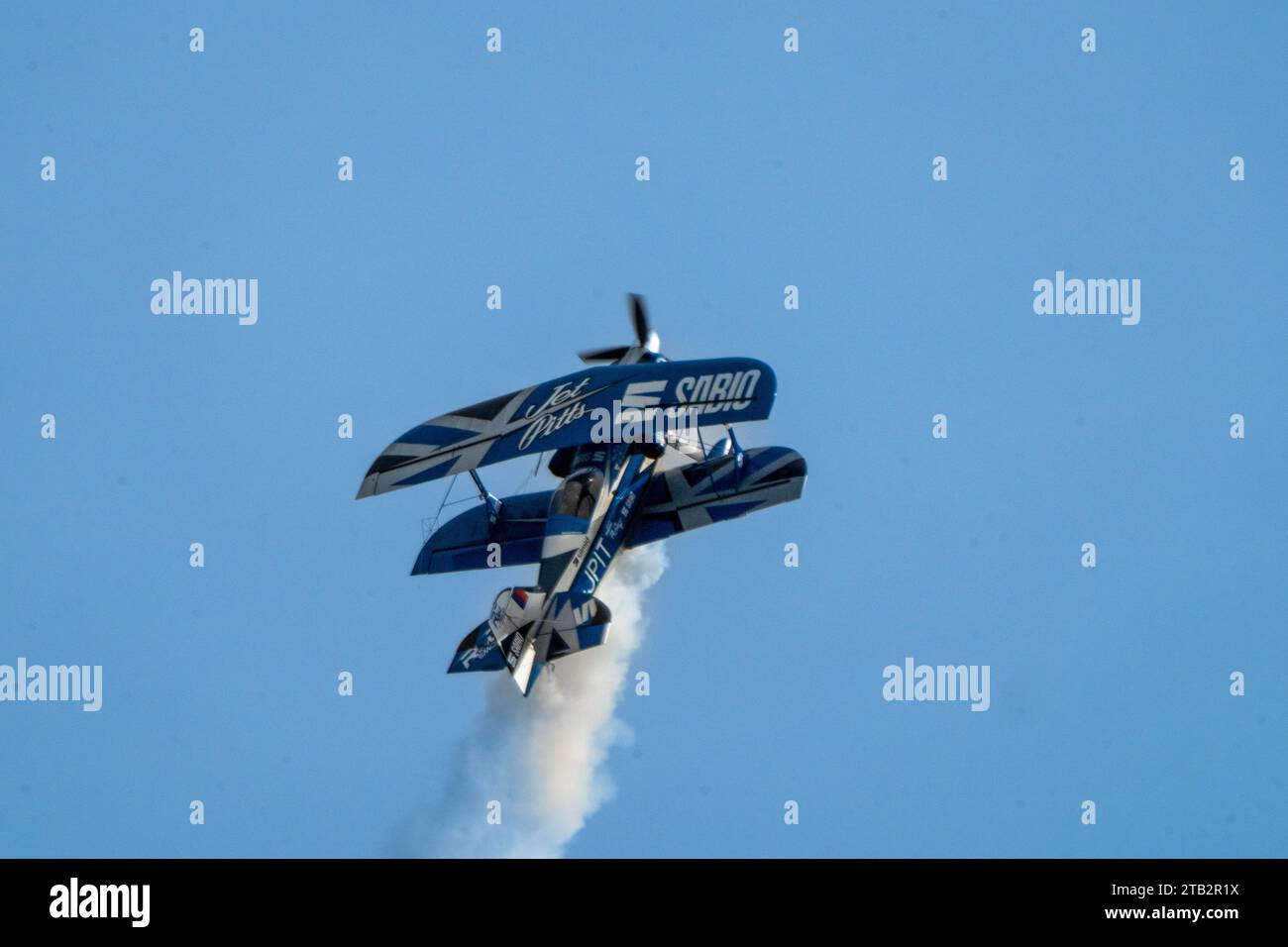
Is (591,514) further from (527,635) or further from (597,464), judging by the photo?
(527,635)

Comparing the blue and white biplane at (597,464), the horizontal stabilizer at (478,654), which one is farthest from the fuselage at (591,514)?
the horizontal stabilizer at (478,654)

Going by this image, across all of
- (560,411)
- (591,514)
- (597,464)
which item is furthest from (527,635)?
(560,411)

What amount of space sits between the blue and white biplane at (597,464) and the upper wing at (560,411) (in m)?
0.01

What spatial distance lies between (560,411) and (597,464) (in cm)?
96

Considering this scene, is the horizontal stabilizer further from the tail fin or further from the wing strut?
the wing strut

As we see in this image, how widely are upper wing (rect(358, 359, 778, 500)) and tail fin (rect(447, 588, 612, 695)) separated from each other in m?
2.91

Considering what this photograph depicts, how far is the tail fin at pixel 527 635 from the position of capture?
29.6 metres

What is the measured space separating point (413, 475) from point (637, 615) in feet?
14.7

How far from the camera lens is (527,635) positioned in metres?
29.8

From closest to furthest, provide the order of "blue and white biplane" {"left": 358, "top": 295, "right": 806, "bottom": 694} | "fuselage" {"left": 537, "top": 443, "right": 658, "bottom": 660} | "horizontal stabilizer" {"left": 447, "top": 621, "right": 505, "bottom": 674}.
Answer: "horizontal stabilizer" {"left": 447, "top": 621, "right": 505, "bottom": 674} < "fuselage" {"left": 537, "top": 443, "right": 658, "bottom": 660} < "blue and white biplane" {"left": 358, "top": 295, "right": 806, "bottom": 694}

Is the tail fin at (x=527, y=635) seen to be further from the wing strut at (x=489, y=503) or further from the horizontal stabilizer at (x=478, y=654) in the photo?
the wing strut at (x=489, y=503)

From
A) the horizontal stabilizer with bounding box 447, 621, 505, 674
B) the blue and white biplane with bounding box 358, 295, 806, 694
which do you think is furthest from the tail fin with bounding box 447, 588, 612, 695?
the blue and white biplane with bounding box 358, 295, 806, 694

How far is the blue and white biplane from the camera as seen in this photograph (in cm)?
3209
